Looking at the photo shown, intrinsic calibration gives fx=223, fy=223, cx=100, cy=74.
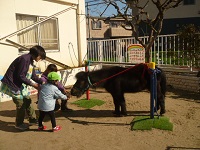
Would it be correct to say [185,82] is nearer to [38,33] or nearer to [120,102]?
[120,102]

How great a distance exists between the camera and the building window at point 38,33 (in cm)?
859

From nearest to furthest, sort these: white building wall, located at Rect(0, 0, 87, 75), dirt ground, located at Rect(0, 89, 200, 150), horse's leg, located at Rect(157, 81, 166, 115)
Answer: dirt ground, located at Rect(0, 89, 200, 150) → horse's leg, located at Rect(157, 81, 166, 115) → white building wall, located at Rect(0, 0, 87, 75)

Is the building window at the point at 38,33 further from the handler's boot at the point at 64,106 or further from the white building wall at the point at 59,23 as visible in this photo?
the handler's boot at the point at 64,106

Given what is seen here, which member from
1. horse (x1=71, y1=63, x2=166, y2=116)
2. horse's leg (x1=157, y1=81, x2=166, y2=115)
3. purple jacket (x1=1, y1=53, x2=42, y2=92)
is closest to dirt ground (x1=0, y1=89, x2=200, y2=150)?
horse's leg (x1=157, y1=81, x2=166, y2=115)

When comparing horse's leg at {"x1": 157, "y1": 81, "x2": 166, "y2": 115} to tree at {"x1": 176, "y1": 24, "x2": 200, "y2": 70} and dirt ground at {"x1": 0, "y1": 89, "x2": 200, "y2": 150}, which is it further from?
tree at {"x1": 176, "y1": 24, "x2": 200, "y2": 70}

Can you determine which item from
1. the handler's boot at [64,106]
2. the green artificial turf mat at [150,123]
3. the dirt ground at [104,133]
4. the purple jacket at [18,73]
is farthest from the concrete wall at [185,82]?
the purple jacket at [18,73]

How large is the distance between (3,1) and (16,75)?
4238mm

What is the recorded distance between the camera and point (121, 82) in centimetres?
542

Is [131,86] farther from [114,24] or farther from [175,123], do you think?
[114,24]

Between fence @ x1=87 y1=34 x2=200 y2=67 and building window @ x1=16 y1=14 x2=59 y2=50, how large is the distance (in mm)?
2425

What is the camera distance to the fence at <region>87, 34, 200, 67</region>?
8195mm

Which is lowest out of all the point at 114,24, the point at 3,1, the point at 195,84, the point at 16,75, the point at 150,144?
the point at 150,144

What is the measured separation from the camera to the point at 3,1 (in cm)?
763

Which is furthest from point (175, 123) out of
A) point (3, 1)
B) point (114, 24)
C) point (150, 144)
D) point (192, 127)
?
point (114, 24)
